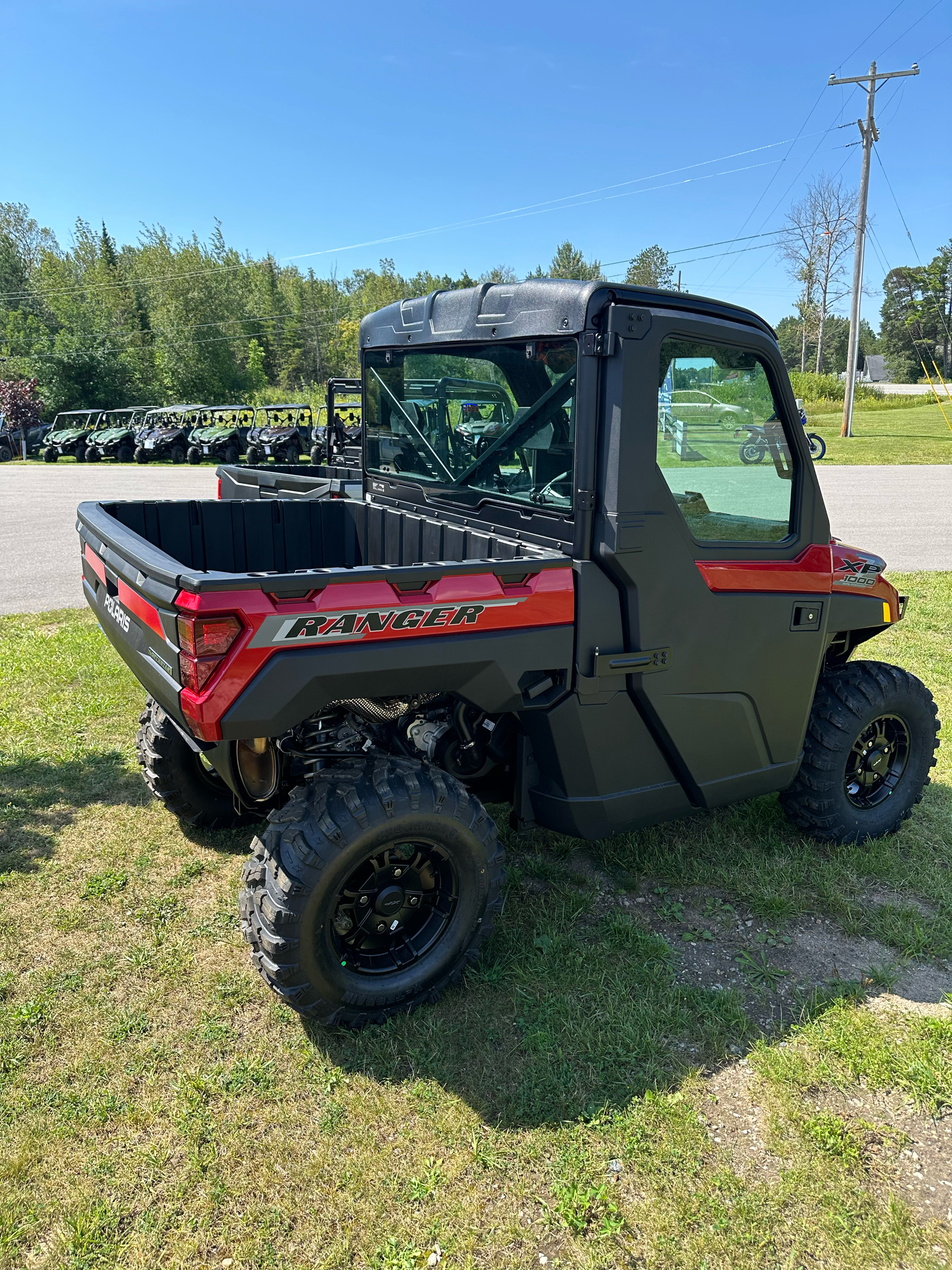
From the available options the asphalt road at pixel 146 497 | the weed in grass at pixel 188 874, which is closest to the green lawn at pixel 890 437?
the asphalt road at pixel 146 497

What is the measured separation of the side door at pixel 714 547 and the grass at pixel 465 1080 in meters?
0.73

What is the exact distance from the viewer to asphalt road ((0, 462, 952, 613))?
31.9ft

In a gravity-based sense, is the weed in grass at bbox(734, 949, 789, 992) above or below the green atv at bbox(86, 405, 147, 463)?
below

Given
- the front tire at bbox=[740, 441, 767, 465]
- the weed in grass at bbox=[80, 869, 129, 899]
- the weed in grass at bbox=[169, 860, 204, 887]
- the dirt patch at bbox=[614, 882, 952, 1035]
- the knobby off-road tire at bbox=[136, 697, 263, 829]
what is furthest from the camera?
the knobby off-road tire at bbox=[136, 697, 263, 829]

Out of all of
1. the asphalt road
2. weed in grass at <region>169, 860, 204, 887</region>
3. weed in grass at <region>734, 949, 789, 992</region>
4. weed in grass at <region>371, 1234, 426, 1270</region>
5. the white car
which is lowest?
weed in grass at <region>371, 1234, 426, 1270</region>

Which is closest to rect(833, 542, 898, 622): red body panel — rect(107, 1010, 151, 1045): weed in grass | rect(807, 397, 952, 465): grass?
rect(107, 1010, 151, 1045): weed in grass

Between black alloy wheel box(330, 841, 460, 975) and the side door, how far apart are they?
0.92 m

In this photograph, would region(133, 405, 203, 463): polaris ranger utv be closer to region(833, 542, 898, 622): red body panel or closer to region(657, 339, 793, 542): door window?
region(833, 542, 898, 622): red body panel

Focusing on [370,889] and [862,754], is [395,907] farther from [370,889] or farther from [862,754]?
[862,754]

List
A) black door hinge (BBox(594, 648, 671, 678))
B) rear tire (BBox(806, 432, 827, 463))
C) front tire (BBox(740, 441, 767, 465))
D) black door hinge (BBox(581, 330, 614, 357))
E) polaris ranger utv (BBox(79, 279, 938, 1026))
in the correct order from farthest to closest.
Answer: rear tire (BBox(806, 432, 827, 463))
front tire (BBox(740, 441, 767, 465))
black door hinge (BBox(594, 648, 671, 678))
black door hinge (BBox(581, 330, 614, 357))
polaris ranger utv (BBox(79, 279, 938, 1026))

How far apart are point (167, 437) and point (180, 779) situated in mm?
23393

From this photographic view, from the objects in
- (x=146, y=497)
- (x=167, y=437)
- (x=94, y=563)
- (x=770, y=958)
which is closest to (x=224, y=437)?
(x=167, y=437)

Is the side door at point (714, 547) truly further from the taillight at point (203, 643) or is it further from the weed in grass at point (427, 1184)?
the weed in grass at point (427, 1184)

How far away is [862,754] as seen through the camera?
157 inches
